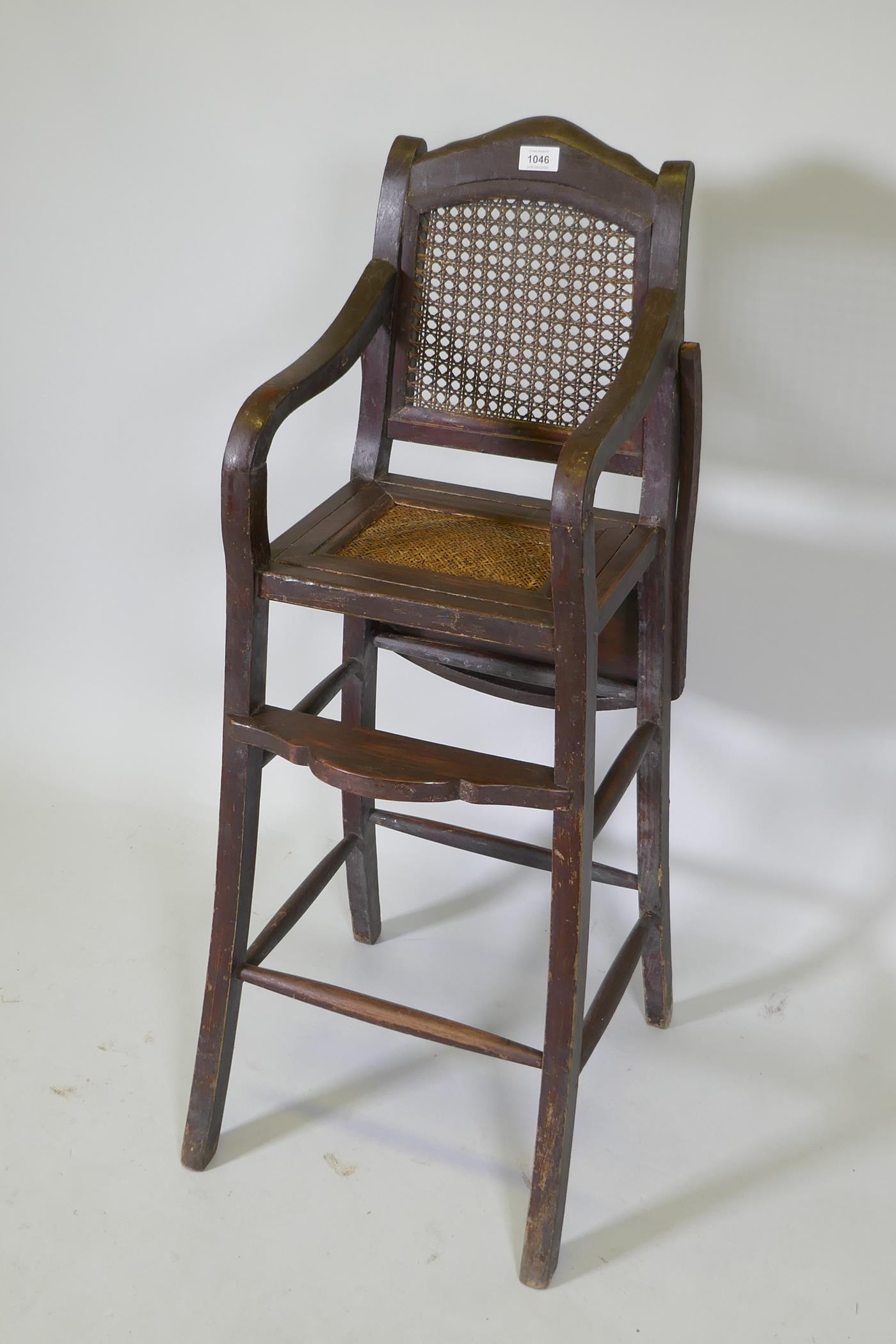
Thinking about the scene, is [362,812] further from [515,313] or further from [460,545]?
[515,313]

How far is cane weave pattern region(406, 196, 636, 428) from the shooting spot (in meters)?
1.89

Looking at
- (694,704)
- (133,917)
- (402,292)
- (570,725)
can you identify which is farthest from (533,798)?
(133,917)

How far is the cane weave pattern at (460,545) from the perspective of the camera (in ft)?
5.82

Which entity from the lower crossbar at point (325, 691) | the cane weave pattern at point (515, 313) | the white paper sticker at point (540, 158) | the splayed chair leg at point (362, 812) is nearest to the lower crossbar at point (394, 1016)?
the lower crossbar at point (325, 691)

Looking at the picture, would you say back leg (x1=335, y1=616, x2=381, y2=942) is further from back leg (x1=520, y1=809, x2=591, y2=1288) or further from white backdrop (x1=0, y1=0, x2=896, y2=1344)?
back leg (x1=520, y1=809, x2=591, y2=1288)

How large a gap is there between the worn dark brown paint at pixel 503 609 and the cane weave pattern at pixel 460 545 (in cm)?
2

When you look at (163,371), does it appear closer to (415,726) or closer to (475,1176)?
(415,726)

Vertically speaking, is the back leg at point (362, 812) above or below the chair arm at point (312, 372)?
below

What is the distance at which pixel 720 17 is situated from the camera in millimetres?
2047

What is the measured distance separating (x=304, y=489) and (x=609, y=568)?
920mm

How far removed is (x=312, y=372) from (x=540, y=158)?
1.38ft

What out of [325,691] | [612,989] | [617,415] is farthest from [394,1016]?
[617,415]

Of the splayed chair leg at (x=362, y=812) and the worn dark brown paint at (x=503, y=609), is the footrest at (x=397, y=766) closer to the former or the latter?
the worn dark brown paint at (x=503, y=609)

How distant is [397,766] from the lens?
1683mm
